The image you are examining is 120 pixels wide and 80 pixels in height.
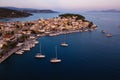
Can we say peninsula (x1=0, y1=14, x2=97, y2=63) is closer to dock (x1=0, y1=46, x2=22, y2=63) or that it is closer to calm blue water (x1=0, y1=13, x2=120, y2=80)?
dock (x1=0, y1=46, x2=22, y2=63)

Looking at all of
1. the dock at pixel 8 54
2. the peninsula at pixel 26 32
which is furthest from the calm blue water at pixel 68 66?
the peninsula at pixel 26 32

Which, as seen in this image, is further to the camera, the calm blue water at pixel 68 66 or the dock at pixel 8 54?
the dock at pixel 8 54

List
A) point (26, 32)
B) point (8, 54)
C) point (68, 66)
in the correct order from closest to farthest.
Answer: point (68, 66)
point (8, 54)
point (26, 32)

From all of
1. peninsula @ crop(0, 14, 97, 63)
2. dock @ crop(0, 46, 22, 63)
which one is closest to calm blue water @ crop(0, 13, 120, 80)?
dock @ crop(0, 46, 22, 63)

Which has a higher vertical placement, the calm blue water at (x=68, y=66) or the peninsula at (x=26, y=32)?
the peninsula at (x=26, y=32)

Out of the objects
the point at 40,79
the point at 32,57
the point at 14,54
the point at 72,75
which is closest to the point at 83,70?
the point at 72,75

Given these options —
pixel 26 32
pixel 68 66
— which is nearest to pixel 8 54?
pixel 68 66

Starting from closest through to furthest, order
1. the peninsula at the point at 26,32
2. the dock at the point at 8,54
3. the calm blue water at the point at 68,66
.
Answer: the calm blue water at the point at 68,66
the dock at the point at 8,54
the peninsula at the point at 26,32

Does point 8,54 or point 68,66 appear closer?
point 68,66

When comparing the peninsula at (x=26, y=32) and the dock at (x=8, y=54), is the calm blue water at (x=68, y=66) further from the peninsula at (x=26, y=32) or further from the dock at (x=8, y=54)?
the peninsula at (x=26, y=32)

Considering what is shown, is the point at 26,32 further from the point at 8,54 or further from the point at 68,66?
the point at 68,66

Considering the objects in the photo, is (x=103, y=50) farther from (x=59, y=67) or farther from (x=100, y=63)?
(x=59, y=67)
